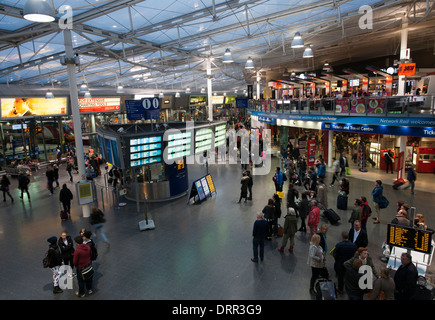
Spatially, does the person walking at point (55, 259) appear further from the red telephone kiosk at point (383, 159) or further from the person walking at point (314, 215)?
the red telephone kiosk at point (383, 159)

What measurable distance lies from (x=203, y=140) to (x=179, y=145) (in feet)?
5.44

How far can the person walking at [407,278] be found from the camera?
5609 mm

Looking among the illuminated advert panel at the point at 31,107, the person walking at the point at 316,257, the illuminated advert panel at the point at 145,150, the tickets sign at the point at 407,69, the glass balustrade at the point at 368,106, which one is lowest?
the person walking at the point at 316,257

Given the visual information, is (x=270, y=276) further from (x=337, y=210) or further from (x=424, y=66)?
(x=424, y=66)

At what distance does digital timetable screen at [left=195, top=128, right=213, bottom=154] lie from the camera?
13672 mm

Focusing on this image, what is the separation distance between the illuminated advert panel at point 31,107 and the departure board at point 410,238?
80.9ft

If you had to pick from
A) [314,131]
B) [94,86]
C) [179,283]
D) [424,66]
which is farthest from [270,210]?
[94,86]

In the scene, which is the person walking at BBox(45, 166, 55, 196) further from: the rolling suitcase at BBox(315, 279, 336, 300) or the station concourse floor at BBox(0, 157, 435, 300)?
the rolling suitcase at BBox(315, 279, 336, 300)

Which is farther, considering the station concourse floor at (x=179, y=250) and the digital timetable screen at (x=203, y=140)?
the digital timetable screen at (x=203, y=140)

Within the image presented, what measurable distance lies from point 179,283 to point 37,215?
8.68 m

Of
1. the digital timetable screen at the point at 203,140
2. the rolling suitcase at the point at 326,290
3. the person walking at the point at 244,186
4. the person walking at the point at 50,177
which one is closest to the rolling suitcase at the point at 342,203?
the person walking at the point at 244,186

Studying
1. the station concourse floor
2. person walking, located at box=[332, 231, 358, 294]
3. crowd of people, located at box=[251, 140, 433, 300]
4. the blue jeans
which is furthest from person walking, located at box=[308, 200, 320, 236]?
person walking, located at box=[332, 231, 358, 294]

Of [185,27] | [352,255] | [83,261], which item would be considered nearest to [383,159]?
[352,255]
